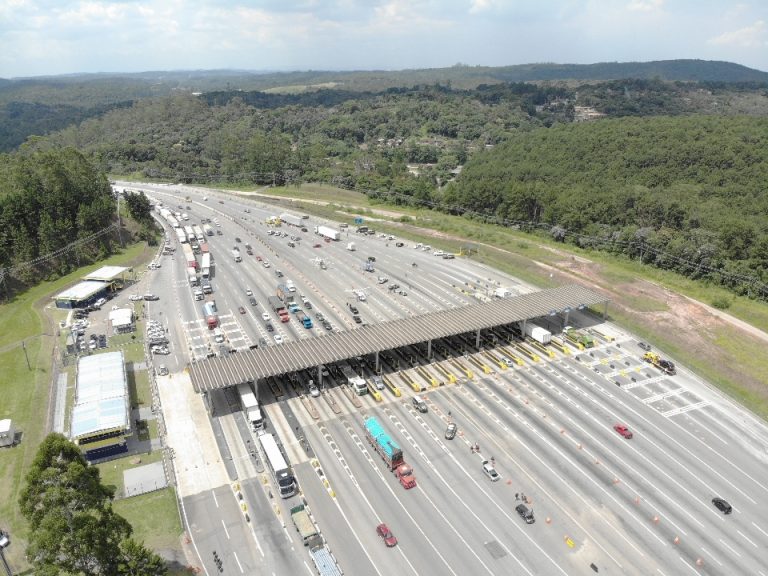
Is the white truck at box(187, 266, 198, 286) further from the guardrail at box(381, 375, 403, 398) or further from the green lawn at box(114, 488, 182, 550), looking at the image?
Result: the green lawn at box(114, 488, 182, 550)

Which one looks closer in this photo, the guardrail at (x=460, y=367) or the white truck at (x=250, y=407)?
the white truck at (x=250, y=407)

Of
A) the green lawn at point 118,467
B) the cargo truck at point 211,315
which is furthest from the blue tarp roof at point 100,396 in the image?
the cargo truck at point 211,315

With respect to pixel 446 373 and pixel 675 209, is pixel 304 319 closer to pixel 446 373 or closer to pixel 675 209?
pixel 446 373

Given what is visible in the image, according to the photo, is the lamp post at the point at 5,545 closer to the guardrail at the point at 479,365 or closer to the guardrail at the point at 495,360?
the guardrail at the point at 479,365

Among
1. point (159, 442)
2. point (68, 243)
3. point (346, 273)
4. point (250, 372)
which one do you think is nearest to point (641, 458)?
point (250, 372)

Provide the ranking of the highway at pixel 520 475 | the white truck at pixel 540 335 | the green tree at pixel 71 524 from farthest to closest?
the white truck at pixel 540 335 → the highway at pixel 520 475 → the green tree at pixel 71 524

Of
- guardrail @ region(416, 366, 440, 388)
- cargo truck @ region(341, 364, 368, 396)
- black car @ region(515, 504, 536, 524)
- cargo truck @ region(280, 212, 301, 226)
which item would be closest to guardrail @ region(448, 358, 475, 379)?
guardrail @ region(416, 366, 440, 388)
